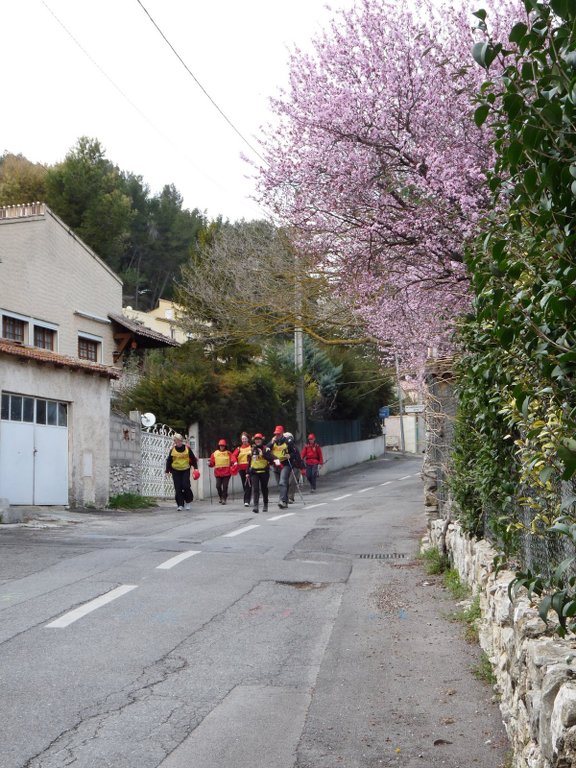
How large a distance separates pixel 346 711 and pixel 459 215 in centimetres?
821

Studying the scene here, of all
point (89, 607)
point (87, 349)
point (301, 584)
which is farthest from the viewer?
point (87, 349)

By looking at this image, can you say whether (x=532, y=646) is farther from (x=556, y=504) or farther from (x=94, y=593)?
(x=94, y=593)

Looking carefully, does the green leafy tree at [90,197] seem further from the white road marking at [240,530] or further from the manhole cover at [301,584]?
the manhole cover at [301,584]

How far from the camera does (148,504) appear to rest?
24.1 meters

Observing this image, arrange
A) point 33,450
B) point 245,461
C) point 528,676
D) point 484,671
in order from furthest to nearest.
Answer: point 245,461, point 33,450, point 484,671, point 528,676

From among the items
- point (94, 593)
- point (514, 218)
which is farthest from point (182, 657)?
point (514, 218)

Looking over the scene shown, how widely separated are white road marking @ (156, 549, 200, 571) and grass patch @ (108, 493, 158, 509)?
10.7 m

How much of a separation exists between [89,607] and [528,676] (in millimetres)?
5136

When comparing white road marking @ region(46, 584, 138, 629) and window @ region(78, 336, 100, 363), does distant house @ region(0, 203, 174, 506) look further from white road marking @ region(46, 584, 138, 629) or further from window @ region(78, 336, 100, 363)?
white road marking @ region(46, 584, 138, 629)

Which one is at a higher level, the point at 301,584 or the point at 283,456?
the point at 283,456

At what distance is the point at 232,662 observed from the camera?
270 inches

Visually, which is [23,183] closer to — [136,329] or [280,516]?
[136,329]

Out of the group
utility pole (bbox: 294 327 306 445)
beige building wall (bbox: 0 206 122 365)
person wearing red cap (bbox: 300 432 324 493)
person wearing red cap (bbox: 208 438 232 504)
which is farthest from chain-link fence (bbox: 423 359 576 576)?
utility pole (bbox: 294 327 306 445)

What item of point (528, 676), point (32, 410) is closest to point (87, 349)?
point (32, 410)
